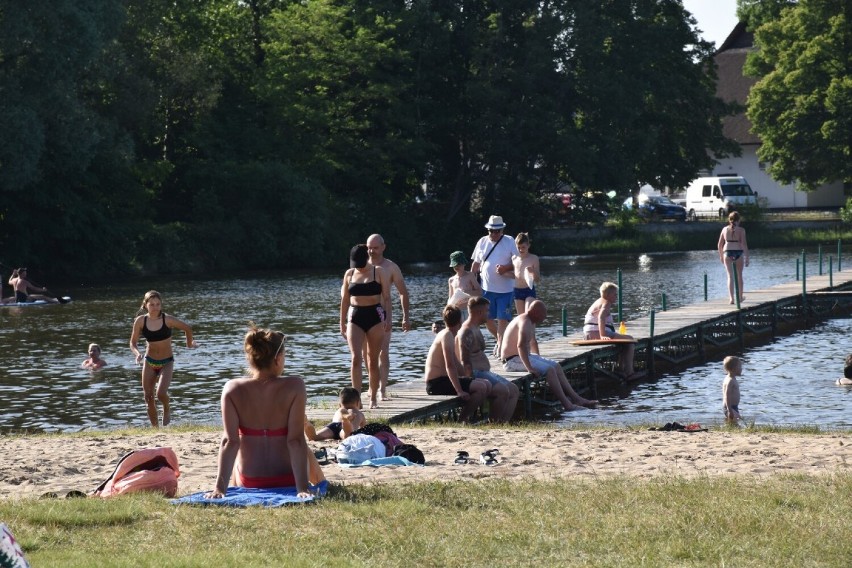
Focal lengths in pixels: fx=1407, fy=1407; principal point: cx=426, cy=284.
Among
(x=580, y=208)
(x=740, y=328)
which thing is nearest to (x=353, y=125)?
(x=580, y=208)

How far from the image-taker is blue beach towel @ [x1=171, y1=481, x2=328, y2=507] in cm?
979

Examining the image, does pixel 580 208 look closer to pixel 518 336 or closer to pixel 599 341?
pixel 599 341

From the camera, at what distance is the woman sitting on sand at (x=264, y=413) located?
9711 millimetres

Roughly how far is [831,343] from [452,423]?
588 inches

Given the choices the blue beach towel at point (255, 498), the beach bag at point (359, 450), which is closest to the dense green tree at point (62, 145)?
the beach bag at point (359, 450)

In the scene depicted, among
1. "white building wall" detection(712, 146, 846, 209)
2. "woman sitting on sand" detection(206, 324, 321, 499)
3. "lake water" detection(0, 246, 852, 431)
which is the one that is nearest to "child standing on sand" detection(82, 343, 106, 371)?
"lake water" detection(0, 246, 852, 431)

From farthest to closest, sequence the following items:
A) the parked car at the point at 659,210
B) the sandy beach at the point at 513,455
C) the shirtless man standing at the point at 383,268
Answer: the parked car at the point at 659,210
the shirtless man standing at the point at 383,268
the sandy beach at the point at 513,455

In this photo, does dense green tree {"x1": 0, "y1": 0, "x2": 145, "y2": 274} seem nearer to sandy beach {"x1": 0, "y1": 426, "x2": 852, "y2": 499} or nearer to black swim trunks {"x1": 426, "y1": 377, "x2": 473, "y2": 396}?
black swim trunks {"x1": 426, "y1": 377, "x2": 473, "y2": 396}

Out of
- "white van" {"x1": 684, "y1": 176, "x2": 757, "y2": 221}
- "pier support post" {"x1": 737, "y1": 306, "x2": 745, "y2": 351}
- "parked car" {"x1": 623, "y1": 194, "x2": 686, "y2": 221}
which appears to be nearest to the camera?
"pier support post" {"x1": 737, "y1": 306, "x2": 745, "y2": 351}

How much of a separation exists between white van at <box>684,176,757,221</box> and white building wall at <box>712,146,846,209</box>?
6775 millimetres

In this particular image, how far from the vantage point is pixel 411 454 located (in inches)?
480

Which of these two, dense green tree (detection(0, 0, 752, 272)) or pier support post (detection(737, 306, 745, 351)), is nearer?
pier support post (detection(737, 306, 745, 351))

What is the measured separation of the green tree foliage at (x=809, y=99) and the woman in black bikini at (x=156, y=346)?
2221 inches

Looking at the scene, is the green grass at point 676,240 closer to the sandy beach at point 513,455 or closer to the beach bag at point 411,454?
the sandy beach at point 513,455
